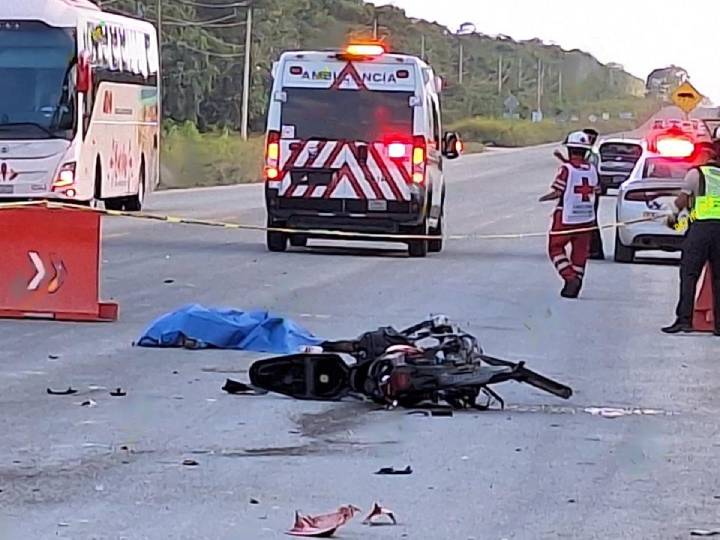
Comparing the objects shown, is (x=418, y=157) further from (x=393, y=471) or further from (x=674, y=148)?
(x=393, y=471)

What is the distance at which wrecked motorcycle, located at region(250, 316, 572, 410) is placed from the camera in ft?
36.2

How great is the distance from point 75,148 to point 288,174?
186 inches

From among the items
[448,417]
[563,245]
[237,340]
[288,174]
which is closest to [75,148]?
[288,174]

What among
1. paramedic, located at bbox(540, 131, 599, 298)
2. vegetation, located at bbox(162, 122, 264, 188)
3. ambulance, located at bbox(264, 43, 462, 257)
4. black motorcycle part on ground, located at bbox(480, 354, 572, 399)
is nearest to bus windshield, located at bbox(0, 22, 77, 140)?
ambulance, located at bbox(264, 43, 462, 257)

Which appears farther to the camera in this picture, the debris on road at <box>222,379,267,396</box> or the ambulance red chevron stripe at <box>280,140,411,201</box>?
the ambulance red chevron stripe at <box>280,140,411,201</box>

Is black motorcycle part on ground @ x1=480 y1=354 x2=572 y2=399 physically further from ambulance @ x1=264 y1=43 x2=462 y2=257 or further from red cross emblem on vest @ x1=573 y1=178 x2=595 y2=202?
ambulance @ x1=264 y1=43 x2=462 y2=257

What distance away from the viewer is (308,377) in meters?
11.5

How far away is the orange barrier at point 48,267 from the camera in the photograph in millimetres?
15789

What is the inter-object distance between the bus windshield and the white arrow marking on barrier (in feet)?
35.9

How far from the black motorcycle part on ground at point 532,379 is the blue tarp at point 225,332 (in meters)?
2.54

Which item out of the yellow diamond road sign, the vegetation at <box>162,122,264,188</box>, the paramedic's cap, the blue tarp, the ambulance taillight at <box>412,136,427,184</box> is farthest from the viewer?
the vegetation at <box>162,122,264,188</box>

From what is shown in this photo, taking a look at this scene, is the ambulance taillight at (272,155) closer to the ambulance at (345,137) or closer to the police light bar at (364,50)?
the ambulance at (345,137)

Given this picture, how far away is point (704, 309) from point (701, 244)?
2.43 ft

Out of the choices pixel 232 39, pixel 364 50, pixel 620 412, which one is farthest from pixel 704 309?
pixel 232 39
